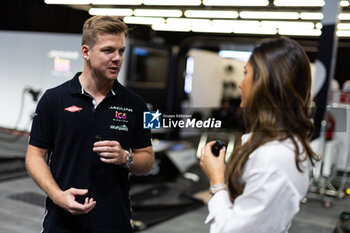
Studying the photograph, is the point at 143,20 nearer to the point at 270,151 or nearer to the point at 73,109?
the point at 73,109

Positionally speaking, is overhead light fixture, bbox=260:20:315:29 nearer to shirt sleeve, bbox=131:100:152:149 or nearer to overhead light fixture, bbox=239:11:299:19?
overhead light fixture, bbox=239:11:299:19

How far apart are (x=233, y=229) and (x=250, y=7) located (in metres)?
1.75

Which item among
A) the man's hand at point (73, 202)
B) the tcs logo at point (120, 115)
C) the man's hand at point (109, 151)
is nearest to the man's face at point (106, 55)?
the tcs logo at point (120, 115)

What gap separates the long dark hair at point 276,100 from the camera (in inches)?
39.1

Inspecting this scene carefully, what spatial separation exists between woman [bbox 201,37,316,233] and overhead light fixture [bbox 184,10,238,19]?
1.51 meters

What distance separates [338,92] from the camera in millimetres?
2910

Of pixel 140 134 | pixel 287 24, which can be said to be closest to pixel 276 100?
pixel 140 134

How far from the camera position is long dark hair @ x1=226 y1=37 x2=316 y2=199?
994 mm

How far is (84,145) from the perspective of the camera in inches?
56.7

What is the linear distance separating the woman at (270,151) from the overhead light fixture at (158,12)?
1618mm

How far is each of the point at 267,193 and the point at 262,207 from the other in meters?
0.04

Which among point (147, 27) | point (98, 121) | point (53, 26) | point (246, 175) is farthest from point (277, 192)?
point (53, 26)

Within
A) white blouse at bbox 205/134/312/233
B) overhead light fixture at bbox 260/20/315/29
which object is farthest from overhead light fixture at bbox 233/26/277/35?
white blouse at bbox 205/134/312/233

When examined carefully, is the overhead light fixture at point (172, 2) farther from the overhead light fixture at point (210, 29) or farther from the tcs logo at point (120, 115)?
the tcs logo at point (120, 115)
